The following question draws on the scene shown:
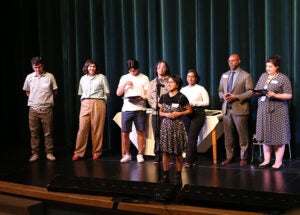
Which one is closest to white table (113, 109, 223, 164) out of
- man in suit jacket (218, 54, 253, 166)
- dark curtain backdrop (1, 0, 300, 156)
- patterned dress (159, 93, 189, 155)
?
man in suit jacket (218, 54, 253, 166)

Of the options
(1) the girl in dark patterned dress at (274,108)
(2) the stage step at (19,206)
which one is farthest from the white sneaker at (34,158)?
(2) the stage step at (19,206)

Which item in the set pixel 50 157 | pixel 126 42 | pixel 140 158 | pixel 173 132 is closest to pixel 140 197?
pixel 173 132

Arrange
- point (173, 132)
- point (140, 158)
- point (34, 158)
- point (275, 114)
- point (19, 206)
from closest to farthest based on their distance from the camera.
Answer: point (19, 206) < point (173, 132) < point (275, 114) < point (140, 158) < point (34, 158)

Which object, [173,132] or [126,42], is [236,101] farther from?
[126,42]

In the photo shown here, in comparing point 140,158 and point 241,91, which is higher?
point 241,91

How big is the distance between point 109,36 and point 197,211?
5.20 metres

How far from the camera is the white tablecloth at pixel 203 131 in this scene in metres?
5.77

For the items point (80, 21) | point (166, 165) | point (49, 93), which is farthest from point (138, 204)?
point (80, 21)

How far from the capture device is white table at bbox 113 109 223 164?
5781 mm

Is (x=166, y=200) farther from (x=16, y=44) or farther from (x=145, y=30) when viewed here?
(x=16, y=44)

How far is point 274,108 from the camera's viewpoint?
5258mm

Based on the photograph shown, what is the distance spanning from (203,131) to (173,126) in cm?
125

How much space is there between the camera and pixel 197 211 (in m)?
2.11

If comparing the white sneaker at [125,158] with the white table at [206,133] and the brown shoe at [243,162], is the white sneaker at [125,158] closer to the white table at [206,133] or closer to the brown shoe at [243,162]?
the white table at [206,133]
